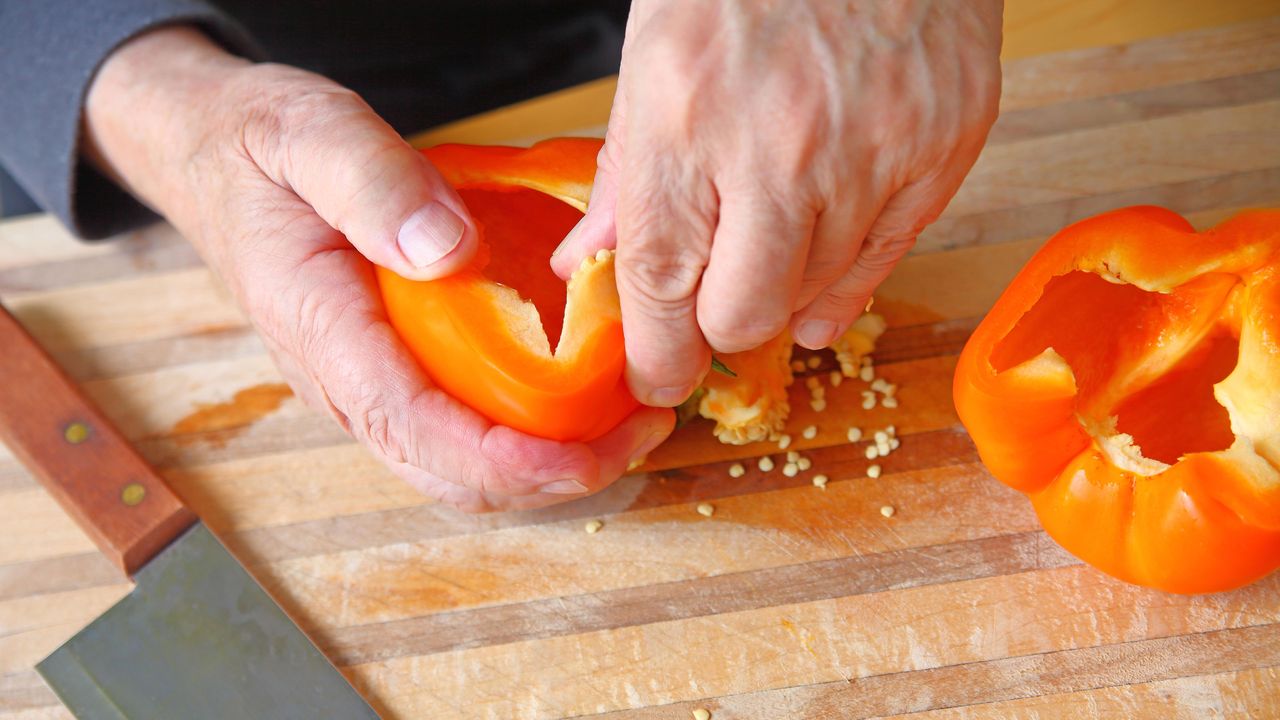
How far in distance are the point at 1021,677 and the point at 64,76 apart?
6.08 ft

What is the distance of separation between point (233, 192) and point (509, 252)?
1.45 ft

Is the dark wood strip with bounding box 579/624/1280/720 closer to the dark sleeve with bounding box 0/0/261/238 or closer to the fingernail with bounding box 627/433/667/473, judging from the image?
the fingernail with bounding box 627/433/667/473

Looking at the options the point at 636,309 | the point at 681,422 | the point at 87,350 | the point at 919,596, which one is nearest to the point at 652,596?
the point at 681,422

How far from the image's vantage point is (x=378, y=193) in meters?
1.37

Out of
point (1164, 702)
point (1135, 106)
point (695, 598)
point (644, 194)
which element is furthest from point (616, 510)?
point (1135, 106)

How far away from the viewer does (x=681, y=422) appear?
1640mm

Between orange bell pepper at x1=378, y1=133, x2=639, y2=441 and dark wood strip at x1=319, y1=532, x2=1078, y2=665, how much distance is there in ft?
0.88

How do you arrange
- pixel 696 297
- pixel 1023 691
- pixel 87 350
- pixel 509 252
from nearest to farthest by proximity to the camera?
pixel 696 297 < pixel 1023 691 < pixel 509 252 < pixel 87 350

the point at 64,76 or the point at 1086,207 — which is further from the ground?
the point at 64,76

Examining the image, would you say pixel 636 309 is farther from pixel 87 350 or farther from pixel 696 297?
pixel 87 350

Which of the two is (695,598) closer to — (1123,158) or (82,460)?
(82,460)

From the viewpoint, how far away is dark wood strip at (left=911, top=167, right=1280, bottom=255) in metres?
1.79

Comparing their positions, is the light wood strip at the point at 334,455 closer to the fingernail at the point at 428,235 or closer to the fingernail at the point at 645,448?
the fingernail at the point at 645,448

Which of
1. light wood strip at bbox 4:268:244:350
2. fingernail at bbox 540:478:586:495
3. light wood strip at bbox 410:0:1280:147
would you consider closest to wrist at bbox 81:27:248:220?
light wood strip at bbox 4:268:244:350
